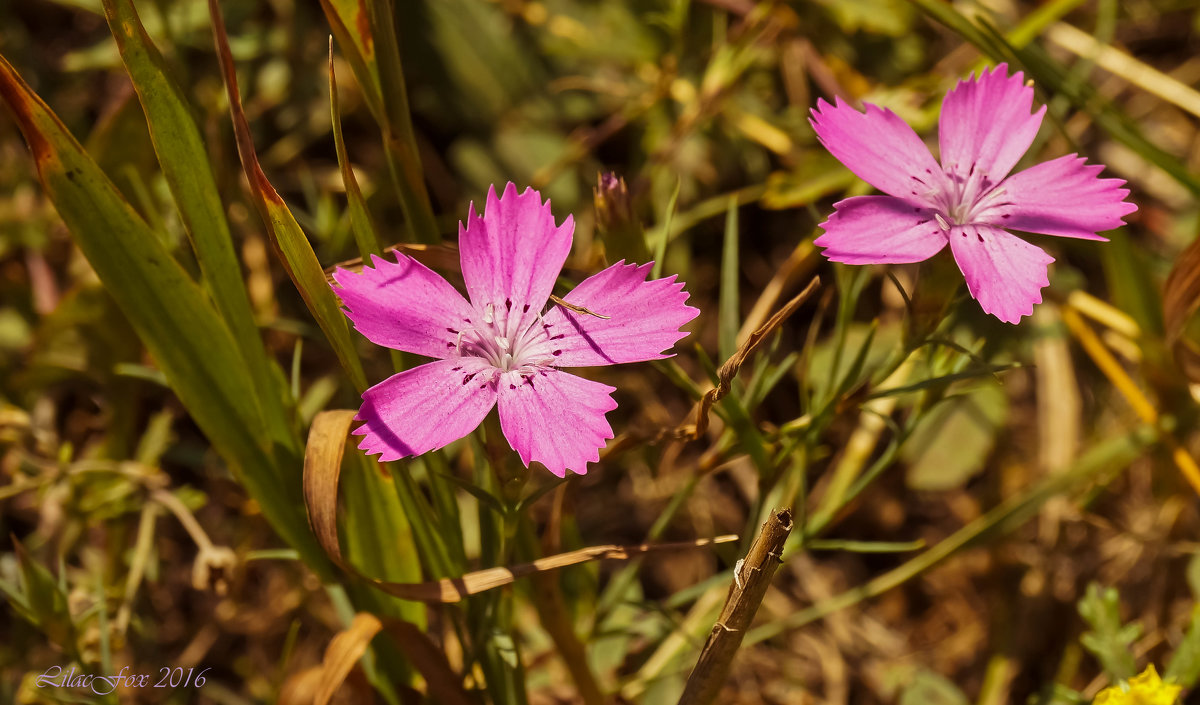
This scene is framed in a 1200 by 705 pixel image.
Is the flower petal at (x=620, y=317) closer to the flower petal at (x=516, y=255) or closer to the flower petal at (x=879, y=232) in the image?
the flower petal at (x=516, y=255)

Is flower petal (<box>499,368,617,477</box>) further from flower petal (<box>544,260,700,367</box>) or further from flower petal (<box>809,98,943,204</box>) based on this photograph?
flower petal (<box>809,98,943,204</box>)

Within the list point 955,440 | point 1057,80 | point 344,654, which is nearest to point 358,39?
point 344,654

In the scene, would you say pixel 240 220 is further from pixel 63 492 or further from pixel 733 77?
pixel 733 77

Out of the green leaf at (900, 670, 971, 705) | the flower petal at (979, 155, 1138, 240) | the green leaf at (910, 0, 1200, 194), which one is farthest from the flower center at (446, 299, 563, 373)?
the green leaf at (900, 670, 971, 705)

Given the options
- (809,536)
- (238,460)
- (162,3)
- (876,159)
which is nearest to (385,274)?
(238,460)

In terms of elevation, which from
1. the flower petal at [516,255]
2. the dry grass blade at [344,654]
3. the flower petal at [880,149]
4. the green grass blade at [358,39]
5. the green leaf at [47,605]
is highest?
the green grass blade at [358,39]

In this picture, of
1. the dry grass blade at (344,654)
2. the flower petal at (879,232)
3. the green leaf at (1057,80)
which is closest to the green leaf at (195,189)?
the dry grass blade at (344,654)
